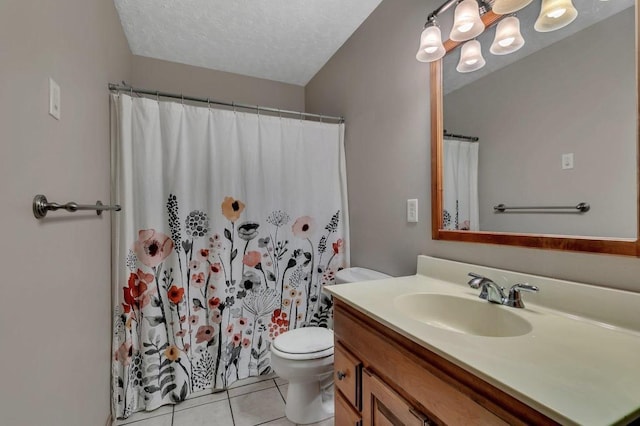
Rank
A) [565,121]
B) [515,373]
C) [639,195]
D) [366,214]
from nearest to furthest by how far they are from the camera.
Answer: [515,373], [639,195], [565,121], [366,214]

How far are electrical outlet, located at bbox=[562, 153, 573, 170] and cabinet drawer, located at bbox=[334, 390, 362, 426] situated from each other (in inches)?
43.1

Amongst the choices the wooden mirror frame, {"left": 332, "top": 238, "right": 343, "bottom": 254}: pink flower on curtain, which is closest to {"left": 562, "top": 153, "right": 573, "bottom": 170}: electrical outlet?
the wooden mirror frame

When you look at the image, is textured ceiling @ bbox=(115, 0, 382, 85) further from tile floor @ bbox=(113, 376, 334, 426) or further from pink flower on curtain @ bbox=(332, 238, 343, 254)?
tile floor @ bbox=(113, 376, 334, 426)

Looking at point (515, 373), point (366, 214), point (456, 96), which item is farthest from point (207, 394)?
point (456, 96)

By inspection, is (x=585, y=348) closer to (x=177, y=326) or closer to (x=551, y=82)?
(x=551, y=82)

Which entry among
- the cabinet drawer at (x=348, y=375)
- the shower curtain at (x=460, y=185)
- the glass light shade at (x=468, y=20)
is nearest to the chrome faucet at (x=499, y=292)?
the shower curtain at (x=460, y=185)

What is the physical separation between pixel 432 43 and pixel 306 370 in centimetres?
167

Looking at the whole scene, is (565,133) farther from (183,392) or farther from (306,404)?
(183,392)

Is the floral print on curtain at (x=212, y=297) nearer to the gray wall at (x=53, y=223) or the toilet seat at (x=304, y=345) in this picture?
the gray wall at (x=53, y=223)

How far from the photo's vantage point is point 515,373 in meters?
0.55

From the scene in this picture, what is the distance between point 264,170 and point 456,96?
1220mm

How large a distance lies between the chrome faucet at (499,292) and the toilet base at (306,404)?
41.6 inches

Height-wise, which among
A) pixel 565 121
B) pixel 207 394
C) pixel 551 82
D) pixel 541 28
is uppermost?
pixel 541 28

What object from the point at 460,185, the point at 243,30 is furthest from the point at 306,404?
the point at 243,30
